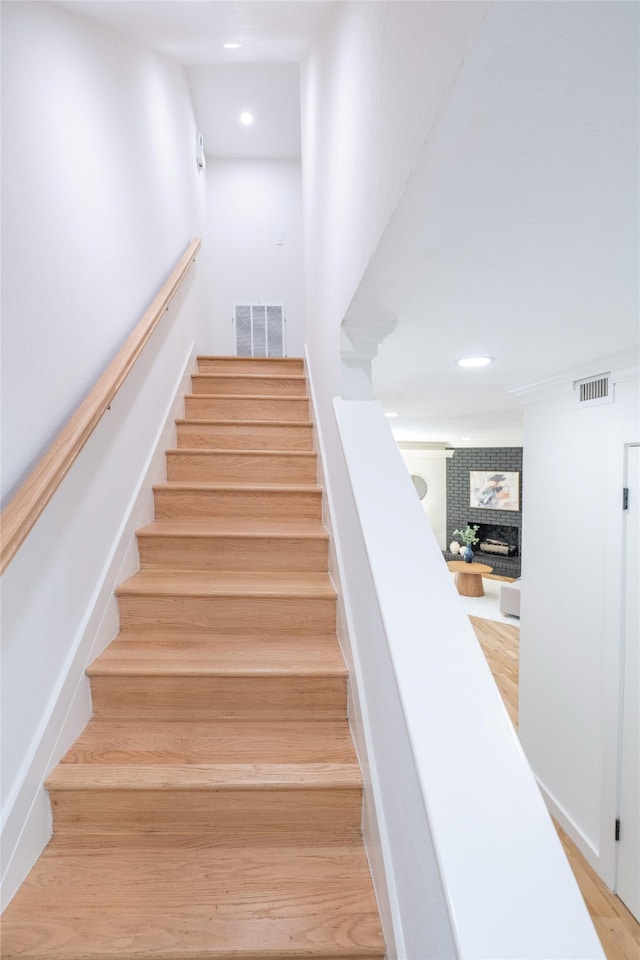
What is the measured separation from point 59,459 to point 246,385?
2020mm

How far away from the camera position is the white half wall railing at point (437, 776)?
581 mm

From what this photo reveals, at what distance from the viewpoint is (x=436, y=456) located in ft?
31.2

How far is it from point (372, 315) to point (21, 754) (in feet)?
4.76

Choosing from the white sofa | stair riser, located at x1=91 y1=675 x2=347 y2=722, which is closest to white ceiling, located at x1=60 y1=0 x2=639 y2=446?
stair riser, located at x1=91 y1=675 x2=347 y2=722

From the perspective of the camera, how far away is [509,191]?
78cm

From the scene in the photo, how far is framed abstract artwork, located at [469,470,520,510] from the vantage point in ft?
27.1

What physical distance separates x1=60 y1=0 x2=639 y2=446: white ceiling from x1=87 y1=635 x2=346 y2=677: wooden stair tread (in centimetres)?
108

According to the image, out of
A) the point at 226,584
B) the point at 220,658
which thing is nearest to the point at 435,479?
the point at 226,584

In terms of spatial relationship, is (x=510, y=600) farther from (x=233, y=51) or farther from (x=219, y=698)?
(x=233, y=51)

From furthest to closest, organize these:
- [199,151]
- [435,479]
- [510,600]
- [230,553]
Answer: [435,479], [510,600], [199,151], [230,553]

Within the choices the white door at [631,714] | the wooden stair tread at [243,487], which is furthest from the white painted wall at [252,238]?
the white door at [631,714]

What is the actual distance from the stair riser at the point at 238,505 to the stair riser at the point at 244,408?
2.56ft

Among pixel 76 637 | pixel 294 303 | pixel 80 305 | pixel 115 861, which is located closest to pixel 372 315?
pixel 80 305

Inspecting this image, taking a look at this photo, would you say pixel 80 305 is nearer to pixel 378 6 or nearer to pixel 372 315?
pixel 372 315
